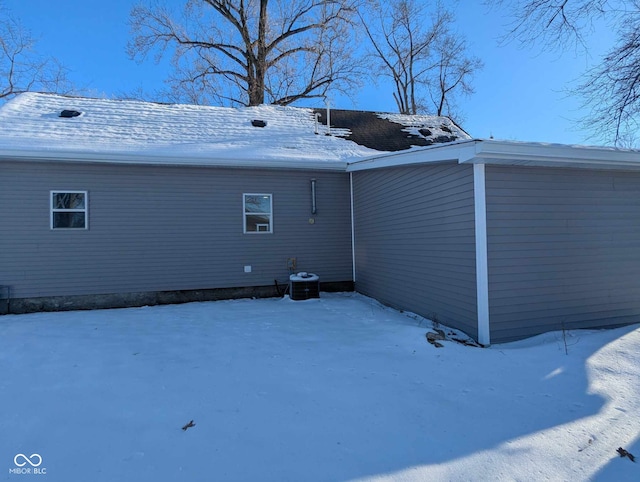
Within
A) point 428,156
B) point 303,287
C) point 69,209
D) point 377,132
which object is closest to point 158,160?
point 69,209

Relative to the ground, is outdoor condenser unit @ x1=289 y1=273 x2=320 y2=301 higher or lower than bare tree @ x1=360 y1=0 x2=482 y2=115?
lower

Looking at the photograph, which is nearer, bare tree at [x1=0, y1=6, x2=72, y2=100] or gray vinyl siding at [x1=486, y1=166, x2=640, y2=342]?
gray vinyl siding at [x1=486, y1=166, x2=640, y2=342]

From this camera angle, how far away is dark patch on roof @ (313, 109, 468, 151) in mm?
10359

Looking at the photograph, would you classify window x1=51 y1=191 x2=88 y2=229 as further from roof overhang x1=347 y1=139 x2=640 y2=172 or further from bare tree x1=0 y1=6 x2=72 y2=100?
bare tree x1=0 y1=6 x2=72 y2=100

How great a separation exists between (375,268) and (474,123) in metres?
17.9

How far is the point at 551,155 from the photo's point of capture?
478 cm

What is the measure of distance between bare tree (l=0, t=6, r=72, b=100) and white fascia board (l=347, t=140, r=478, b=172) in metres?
17.5

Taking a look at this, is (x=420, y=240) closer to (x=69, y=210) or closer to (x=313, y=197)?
(x=313, y=197)

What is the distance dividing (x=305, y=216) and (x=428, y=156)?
3782 mm

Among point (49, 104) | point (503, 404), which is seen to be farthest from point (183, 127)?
point (503, 404)

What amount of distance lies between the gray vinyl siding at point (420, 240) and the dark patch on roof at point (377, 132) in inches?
Answer: 85.9

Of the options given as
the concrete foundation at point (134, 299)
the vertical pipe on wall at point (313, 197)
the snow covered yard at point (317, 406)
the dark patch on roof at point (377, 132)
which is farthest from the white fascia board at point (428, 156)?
the concrete foundation at point (134, 299)

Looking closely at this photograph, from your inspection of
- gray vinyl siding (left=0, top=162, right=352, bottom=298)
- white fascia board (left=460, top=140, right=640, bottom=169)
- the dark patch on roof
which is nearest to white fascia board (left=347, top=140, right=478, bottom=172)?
white fascia board (left=460, top=140, right=640, bottom=169)

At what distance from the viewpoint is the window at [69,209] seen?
7.35 meters
